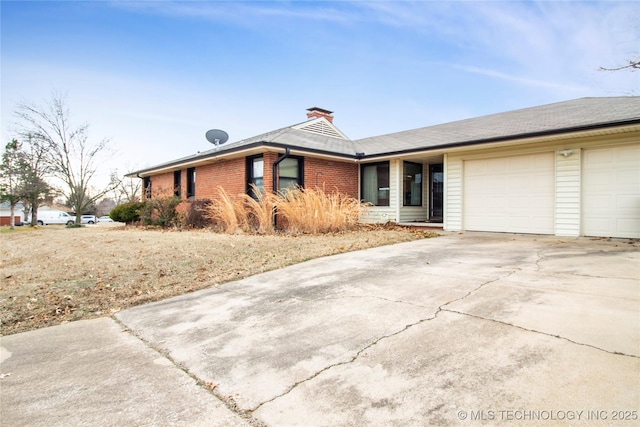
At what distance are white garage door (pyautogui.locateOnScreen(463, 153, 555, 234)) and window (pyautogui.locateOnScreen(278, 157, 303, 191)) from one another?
17.7 ft

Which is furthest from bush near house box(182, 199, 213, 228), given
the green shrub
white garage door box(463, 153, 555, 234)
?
white garage door box(463, 153, 555, 234)

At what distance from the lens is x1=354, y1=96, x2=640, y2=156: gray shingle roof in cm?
789

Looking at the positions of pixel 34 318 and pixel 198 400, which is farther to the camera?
pixel 34 318

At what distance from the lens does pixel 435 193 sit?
13305mm

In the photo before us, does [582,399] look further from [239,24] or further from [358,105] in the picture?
[358,105]

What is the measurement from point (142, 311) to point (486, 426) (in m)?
3.74

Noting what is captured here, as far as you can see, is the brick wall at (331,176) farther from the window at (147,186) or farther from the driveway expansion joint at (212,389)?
the window at (147,186)

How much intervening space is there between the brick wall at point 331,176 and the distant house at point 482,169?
0.13 feet

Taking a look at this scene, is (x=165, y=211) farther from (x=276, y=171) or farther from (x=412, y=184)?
(x=412, y=184)

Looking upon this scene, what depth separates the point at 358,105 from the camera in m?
17.6

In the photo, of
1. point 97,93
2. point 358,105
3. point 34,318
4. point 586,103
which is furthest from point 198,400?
point 358,105

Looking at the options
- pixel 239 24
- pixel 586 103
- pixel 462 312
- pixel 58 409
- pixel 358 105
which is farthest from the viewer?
pixel 358 105

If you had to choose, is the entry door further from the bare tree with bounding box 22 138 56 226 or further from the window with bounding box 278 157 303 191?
the bare tree with bounding box 22 138 56 226

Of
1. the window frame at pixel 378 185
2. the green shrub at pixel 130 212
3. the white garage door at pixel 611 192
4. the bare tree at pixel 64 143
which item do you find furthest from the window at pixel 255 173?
the bare tree at pixel 64 143
